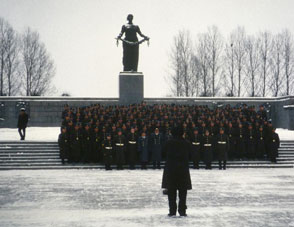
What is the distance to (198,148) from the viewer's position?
49.9 ft

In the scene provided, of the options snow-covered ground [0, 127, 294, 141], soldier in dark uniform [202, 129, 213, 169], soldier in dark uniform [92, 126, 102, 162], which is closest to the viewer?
soldier in dark uniform [202, 129, 213, 169]

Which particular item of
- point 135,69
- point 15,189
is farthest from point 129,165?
point 135,69

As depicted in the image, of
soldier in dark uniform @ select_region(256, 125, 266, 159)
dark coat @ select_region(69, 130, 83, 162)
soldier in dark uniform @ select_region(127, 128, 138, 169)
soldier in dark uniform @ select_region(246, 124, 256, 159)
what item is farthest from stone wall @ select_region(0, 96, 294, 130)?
soldier in dark uniform @ select_region(127, 128, 138, 169)

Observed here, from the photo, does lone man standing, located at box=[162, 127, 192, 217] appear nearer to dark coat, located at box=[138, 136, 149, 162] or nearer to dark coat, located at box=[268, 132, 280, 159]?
dark coat, located at box=[138, 136, 149, 162]

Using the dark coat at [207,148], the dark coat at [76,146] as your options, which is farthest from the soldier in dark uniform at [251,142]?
the dark coat at [76,146]

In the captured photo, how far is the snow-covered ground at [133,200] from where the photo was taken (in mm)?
7027

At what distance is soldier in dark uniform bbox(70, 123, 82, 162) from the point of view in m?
15.5

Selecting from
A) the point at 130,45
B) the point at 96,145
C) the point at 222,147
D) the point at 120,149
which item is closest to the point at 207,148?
the point at 222,147

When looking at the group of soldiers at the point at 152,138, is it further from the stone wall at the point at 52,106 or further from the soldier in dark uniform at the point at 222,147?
the stone wall at the point at 52,106

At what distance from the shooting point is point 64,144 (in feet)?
50.1

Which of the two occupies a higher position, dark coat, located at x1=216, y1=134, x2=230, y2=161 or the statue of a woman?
the statue of a woman

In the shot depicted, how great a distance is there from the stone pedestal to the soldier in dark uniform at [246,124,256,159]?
9.33 meters

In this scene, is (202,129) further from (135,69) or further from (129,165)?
(135,69)

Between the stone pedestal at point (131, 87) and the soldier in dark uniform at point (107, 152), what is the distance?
989cm
